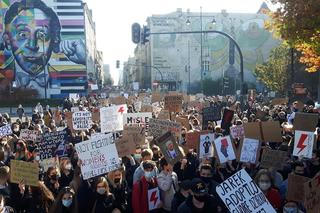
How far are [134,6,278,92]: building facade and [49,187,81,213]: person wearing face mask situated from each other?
86369mm

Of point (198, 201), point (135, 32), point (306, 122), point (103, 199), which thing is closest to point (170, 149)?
point (103, 199)

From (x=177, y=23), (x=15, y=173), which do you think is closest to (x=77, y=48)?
(x=177, y=23)

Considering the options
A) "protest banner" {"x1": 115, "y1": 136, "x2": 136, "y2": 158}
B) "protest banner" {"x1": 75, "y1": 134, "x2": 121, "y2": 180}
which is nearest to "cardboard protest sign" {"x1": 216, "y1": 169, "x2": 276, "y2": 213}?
"protest banner" {"x1": 75, "y1": 134, "x2": 121, "y2": 180}

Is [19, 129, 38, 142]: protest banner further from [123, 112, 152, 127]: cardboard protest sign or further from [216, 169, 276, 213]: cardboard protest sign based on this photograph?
[216, 169, 276, 213]: cardboard protest sign

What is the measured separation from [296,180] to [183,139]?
5.57 m

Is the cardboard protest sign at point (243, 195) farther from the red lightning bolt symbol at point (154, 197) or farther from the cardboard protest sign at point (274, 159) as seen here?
the cardboard protest sign at point (274, 159)

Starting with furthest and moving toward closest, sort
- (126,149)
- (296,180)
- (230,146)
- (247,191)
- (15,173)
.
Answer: (126,149)
(230,146)
(15,173)
(296,180)
(247,191)

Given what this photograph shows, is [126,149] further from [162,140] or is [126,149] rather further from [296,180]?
[296,180]

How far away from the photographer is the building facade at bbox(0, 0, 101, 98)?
98188mm

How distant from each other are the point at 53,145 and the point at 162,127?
2787mm

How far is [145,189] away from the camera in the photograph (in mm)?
7406

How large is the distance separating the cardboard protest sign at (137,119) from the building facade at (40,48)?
8435 cm

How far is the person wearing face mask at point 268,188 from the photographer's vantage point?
6.71 m

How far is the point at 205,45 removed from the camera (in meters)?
93.4
